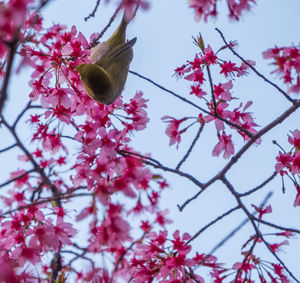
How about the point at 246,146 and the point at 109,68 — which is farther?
the point at 109,68

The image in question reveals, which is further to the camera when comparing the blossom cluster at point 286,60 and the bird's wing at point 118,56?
the bird's wing at point 118,56

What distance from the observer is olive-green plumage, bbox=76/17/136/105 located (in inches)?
176

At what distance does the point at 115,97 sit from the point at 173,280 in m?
2.23

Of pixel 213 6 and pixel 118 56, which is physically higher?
pixel 118 56

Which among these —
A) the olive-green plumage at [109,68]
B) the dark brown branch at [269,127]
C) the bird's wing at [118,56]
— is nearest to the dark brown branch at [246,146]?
the dark brown branch at [269,127]

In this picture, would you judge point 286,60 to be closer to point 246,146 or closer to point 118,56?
point 246,146

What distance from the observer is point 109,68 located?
5.14 meters

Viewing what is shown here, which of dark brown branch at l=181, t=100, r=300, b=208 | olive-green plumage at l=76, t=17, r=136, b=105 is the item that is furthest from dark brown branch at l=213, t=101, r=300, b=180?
olive-green plumage at l=76, t=17, r=136, b=105

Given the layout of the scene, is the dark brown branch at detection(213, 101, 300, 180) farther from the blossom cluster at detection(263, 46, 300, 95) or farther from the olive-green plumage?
the olive-green plumage

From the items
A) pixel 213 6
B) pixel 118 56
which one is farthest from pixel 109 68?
pixel 213 6

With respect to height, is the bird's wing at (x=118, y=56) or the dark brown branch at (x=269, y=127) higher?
the bird's wing at (x=118, y=56)

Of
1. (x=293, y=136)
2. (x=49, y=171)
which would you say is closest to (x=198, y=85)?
(x=293, y=136)

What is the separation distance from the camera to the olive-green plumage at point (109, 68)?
4.46 m

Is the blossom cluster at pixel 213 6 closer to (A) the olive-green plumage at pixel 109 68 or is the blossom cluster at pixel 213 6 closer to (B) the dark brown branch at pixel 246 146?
(B) the dark brown branch at pixel 246 146
